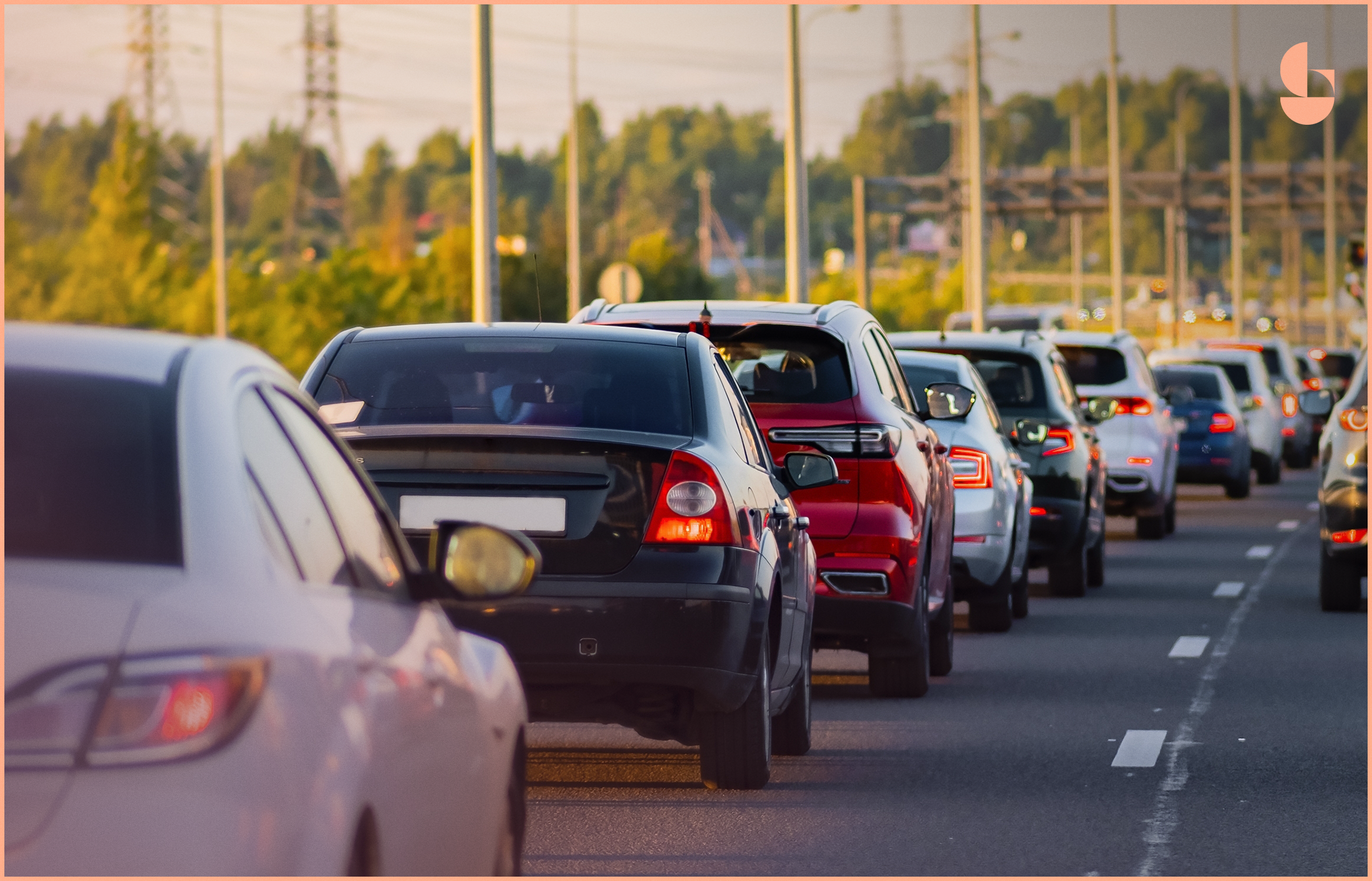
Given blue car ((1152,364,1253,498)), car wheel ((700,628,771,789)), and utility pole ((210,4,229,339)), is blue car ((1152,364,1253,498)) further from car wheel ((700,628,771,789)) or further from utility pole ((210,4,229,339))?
utility pole ((210,4,229,339))

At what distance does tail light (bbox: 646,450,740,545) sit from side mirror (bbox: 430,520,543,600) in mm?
2859

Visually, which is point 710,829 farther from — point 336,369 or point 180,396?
point 180,396

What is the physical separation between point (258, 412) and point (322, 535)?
0.22m

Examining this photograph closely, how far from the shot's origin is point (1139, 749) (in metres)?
9.65

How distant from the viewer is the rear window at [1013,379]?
16.7 metres

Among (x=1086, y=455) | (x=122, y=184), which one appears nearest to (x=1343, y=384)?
(x=1086, y=455)

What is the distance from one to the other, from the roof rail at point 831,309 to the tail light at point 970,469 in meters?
2.87

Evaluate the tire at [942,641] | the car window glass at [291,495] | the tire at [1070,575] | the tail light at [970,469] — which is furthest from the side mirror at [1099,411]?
the car window glass at [291,495]

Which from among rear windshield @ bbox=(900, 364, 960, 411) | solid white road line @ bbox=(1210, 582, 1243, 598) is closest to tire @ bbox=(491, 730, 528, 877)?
rear windshield @ bbox=(900, 364, 960, 411)

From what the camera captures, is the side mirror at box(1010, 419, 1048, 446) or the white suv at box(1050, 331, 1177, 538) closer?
the side mirror at box(1010, 419, 1048, 446)

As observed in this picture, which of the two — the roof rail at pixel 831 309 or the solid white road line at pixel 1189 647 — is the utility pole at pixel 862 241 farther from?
the roof rail at pixel 831 309

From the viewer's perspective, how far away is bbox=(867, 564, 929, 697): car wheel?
11.1m

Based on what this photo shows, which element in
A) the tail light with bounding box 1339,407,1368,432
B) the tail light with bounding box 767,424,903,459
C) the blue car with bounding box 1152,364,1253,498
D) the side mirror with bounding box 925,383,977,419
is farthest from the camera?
the blue car with bounding box 1152,364,1253,498

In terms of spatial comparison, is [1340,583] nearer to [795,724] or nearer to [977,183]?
[795,724]
